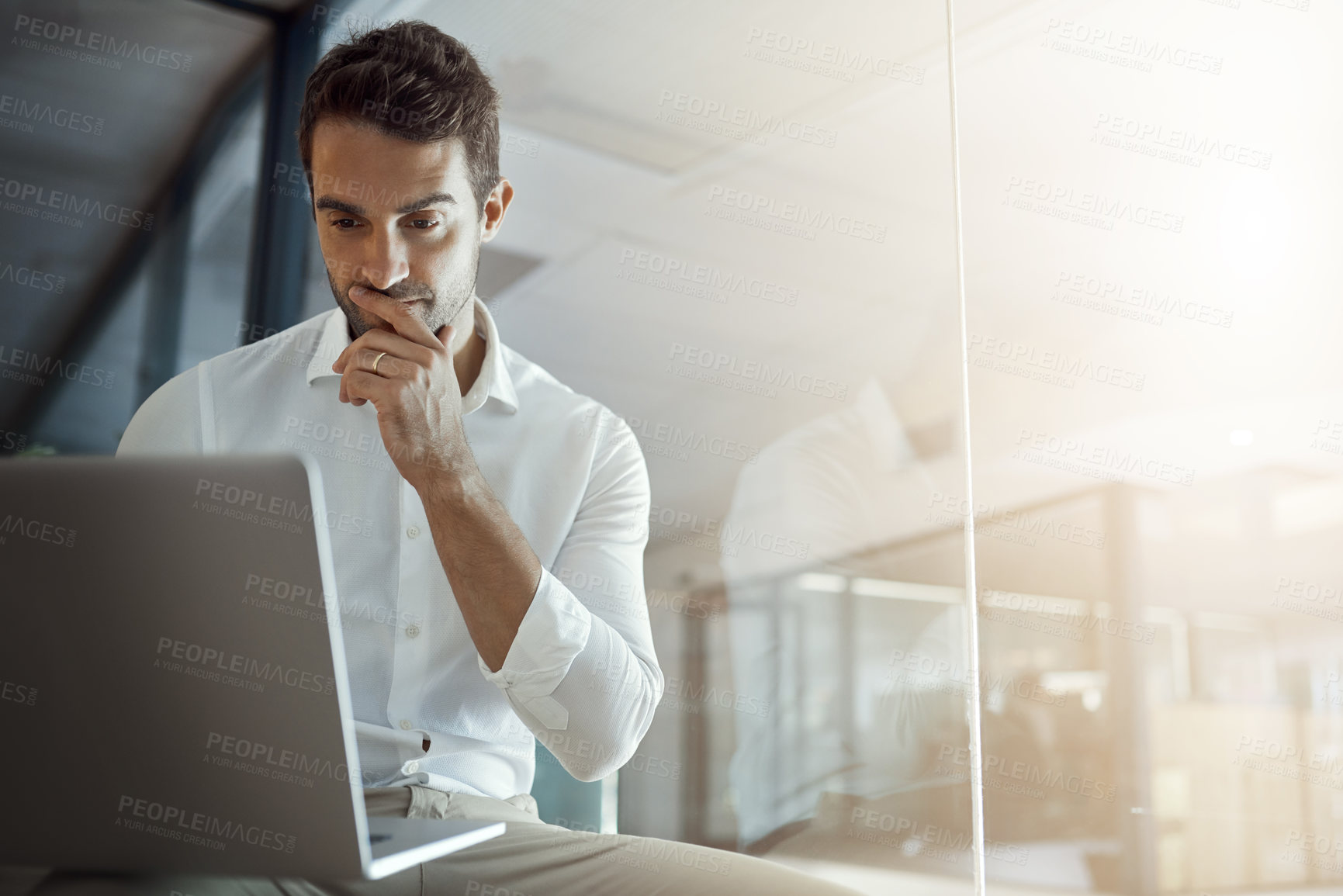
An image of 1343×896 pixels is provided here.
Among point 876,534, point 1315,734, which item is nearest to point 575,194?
point 876,534

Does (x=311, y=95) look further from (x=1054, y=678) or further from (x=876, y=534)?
(x=1054, y=678)

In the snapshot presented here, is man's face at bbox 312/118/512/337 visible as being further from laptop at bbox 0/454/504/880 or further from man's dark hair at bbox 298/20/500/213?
laptop at bbox 0/454/504/880

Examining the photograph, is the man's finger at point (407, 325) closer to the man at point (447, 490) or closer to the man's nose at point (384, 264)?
the man at point (447, 490)

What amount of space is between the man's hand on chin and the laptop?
55cm

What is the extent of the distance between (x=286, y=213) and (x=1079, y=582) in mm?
2135

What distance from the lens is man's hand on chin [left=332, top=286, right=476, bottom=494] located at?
1228 mm

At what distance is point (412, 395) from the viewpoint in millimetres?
1241

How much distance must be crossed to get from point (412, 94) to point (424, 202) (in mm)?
217

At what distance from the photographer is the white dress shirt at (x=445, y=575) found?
129 cm

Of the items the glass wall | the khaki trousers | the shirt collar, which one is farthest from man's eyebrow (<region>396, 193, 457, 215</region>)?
the glass wall

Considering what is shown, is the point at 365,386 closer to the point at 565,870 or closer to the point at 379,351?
the point at 379,351

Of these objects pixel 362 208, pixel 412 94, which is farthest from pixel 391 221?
pixel 412 94

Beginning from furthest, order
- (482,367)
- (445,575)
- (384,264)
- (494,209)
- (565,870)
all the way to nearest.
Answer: (494,209)
(482,367)
(384,264)
(445,575)
(565,870)

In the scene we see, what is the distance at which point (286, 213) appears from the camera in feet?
8.08
